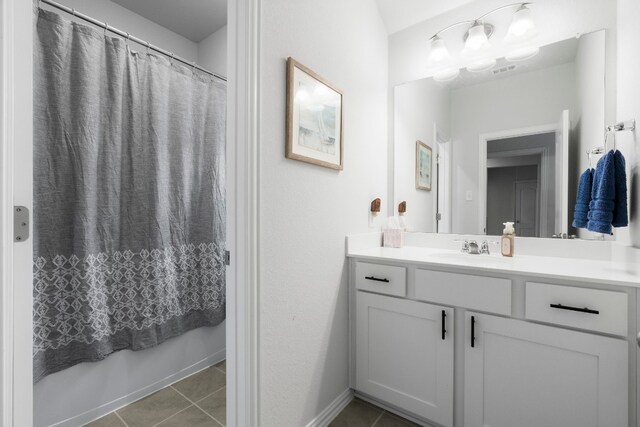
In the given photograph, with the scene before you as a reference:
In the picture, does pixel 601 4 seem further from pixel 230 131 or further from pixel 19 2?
pixel 19 2

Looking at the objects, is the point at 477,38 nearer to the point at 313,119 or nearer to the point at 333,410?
the point at 313,119

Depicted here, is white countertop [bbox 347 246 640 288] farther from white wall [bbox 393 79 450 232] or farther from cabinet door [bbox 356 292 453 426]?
white wall [bbox 393 79 450 232]

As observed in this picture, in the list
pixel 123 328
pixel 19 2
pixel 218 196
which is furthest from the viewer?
pixel 218 196

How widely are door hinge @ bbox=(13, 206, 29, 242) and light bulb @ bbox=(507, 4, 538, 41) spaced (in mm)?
2250

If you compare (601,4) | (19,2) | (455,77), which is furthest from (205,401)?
(601,4)

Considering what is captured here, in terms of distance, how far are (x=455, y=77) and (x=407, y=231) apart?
3.39ft

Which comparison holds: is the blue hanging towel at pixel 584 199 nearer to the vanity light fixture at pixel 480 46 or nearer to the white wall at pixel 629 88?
the white wall at pixel 629 88

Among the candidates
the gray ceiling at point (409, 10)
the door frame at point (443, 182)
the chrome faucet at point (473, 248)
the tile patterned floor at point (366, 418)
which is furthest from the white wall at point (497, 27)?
the tile patterned floor at point (366, 418)

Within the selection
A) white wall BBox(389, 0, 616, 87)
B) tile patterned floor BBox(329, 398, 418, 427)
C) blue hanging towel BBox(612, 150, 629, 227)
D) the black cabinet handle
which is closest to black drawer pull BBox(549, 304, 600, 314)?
the black cabinet handle

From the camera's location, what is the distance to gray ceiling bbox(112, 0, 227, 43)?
6.57 ft

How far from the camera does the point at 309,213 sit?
4.49 ft

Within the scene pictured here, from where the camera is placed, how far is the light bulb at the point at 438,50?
6.16 feet

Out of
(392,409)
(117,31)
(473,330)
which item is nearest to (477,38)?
(473,330)

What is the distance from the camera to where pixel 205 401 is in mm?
1668
